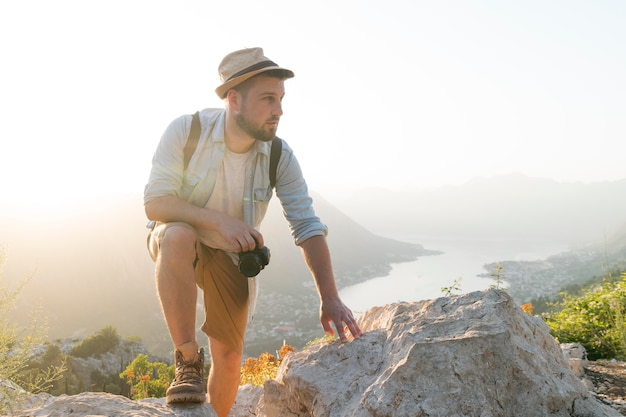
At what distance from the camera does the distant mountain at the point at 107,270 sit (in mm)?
71750

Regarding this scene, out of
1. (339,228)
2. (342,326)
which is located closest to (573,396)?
(342,326)

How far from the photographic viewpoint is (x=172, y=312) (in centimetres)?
283

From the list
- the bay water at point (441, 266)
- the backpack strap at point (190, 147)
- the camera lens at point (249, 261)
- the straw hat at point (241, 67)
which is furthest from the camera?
the bay water at point (441, 266)

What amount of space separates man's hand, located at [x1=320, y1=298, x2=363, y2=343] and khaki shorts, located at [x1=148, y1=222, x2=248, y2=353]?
2.47 ft

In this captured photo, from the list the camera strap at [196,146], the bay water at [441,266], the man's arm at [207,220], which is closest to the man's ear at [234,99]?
the camera strap at [196,146]

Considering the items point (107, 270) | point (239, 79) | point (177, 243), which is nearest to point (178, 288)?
point (177, 243)

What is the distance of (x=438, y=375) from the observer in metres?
2.28

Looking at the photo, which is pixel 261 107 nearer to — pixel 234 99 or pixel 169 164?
pixel 234 99

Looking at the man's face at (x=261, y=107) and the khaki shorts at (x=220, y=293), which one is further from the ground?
the man's face at (x=261, y=107)

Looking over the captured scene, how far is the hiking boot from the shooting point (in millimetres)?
2684

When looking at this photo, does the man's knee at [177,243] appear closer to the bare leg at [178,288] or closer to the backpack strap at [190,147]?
the bare leg at [178,288]

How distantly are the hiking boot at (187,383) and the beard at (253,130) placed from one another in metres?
1.46

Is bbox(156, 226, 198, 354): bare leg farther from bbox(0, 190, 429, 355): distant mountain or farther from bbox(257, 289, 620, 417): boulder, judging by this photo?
bbox(0, 190, 429, 355): distant mountain

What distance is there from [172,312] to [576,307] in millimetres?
5398
